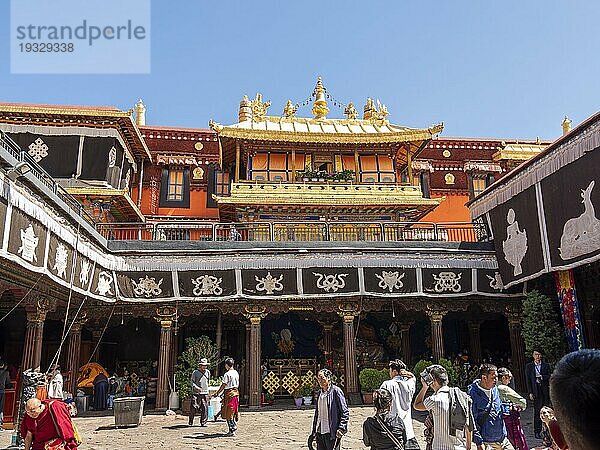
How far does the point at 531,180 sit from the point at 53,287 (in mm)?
12761

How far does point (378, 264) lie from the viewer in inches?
612

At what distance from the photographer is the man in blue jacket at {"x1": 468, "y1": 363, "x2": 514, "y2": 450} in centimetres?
574

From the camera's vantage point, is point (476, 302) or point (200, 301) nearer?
point (200, 301)

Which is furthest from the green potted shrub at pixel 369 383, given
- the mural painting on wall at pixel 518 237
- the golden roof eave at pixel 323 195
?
the golden roof eave at pixel 323 195

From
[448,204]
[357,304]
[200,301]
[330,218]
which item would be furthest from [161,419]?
[448,204]

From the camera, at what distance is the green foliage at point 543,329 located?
1405 cm

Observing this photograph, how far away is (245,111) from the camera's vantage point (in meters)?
23.8

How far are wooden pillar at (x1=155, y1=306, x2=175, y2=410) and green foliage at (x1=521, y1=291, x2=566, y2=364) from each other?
→ 10.2 metres

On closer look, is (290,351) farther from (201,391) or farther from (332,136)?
(332,136)

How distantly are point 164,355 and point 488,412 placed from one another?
11.2m

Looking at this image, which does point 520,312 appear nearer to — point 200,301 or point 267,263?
point 267,263

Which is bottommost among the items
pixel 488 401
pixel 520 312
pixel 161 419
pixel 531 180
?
pixel 161 419

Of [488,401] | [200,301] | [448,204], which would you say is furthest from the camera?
[448,204]

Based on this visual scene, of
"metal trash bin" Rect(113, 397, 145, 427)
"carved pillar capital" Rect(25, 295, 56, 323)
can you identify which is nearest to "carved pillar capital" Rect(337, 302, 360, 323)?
"metal trash bin" Rect(113, 397, 145, 427)
